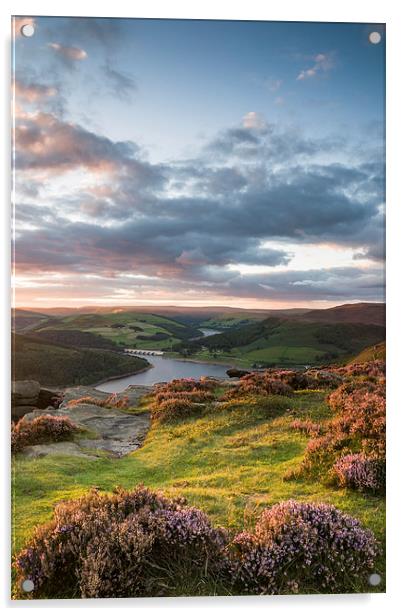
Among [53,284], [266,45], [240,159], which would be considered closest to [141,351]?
[53,284]

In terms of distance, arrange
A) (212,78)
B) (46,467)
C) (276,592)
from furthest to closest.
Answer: (212,78) → (46,467) → (276,592)

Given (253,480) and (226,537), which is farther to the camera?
(253,480)

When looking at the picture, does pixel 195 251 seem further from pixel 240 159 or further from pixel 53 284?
pixel 53 284

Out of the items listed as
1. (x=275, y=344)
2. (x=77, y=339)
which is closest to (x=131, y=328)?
(x=77, y=339)

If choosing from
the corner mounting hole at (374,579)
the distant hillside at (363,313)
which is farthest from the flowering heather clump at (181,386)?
the corner mounting hole at (374,579)

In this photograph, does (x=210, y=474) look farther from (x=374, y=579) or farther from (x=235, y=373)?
(x=374, y=579)

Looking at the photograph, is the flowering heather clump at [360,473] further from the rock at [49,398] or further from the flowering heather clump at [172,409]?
the rock at [49,398]
